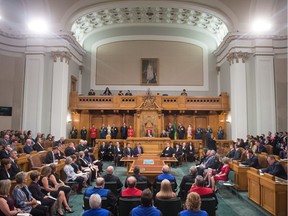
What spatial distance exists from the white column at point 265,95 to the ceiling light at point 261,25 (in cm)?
143

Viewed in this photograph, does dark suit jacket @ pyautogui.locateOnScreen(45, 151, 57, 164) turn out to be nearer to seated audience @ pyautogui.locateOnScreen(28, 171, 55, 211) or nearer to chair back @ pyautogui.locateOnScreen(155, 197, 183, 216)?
seated audience @ pyautogui.locateOnScreen(28, 171, 55, 211)

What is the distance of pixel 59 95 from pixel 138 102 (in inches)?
172

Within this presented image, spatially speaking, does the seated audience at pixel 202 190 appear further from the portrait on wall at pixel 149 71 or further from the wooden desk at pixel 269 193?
the portrait on wall at pixel 149 71

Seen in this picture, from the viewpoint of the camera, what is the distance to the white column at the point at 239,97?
1408cm

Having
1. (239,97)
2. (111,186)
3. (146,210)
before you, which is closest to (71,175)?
(111,186)

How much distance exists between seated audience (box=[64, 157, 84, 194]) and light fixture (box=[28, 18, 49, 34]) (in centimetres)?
1004

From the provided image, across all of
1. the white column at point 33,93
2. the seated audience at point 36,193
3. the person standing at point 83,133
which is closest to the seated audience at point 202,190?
the seated audience at point 36,193

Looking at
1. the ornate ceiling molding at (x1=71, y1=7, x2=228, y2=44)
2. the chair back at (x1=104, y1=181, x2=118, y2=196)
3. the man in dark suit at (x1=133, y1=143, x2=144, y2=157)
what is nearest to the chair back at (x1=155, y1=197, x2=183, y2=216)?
the chair back at (x1=104, y1=181, x2=118, y2=196)

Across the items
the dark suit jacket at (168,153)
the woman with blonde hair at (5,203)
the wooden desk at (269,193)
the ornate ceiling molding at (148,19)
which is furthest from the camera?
the ornate ceiling molding at (148,19)

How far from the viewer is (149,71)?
1862 cm

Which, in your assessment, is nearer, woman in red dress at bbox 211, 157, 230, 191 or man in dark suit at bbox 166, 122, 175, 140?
woman in red dress at bbox 211, 157, 230, 191

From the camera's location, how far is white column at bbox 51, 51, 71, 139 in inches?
567

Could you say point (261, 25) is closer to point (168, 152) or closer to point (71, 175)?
point (168, 152)

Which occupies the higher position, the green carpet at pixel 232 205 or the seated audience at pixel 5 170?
the seated audience at pixel 5 170
